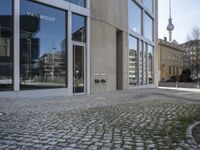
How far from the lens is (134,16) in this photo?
25812mm

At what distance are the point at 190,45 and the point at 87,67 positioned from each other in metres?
50.0

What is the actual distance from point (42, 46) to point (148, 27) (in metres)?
17.7

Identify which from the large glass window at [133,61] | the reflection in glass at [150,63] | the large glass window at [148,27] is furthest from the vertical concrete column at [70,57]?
the reflection in glass at [150,63]

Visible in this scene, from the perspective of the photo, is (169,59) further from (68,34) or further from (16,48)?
(16,48)

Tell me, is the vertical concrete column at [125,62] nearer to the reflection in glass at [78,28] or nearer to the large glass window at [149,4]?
the reflection in glass at [78,28]

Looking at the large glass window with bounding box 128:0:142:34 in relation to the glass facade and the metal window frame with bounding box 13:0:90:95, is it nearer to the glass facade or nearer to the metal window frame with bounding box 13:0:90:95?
the glass facade

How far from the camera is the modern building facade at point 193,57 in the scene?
61.2 meters

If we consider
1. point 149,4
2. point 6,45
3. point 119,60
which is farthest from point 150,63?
point 6,45

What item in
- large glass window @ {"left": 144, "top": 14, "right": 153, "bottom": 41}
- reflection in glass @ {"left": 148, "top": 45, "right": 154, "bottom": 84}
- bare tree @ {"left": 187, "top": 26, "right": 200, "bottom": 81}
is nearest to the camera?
large glass window @ {"left": 144, "top": 14, "right": 153, "bottom": 41}

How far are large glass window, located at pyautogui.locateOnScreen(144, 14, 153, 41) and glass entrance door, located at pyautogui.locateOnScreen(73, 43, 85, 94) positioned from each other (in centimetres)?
1295

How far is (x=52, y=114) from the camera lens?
29.4 feet

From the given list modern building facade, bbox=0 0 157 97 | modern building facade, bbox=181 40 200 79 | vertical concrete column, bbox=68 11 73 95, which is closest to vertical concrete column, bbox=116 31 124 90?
modern building facade, bbox=0 0 157 97

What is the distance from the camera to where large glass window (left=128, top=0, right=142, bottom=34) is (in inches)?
973

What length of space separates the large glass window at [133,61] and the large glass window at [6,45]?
12827 mm
